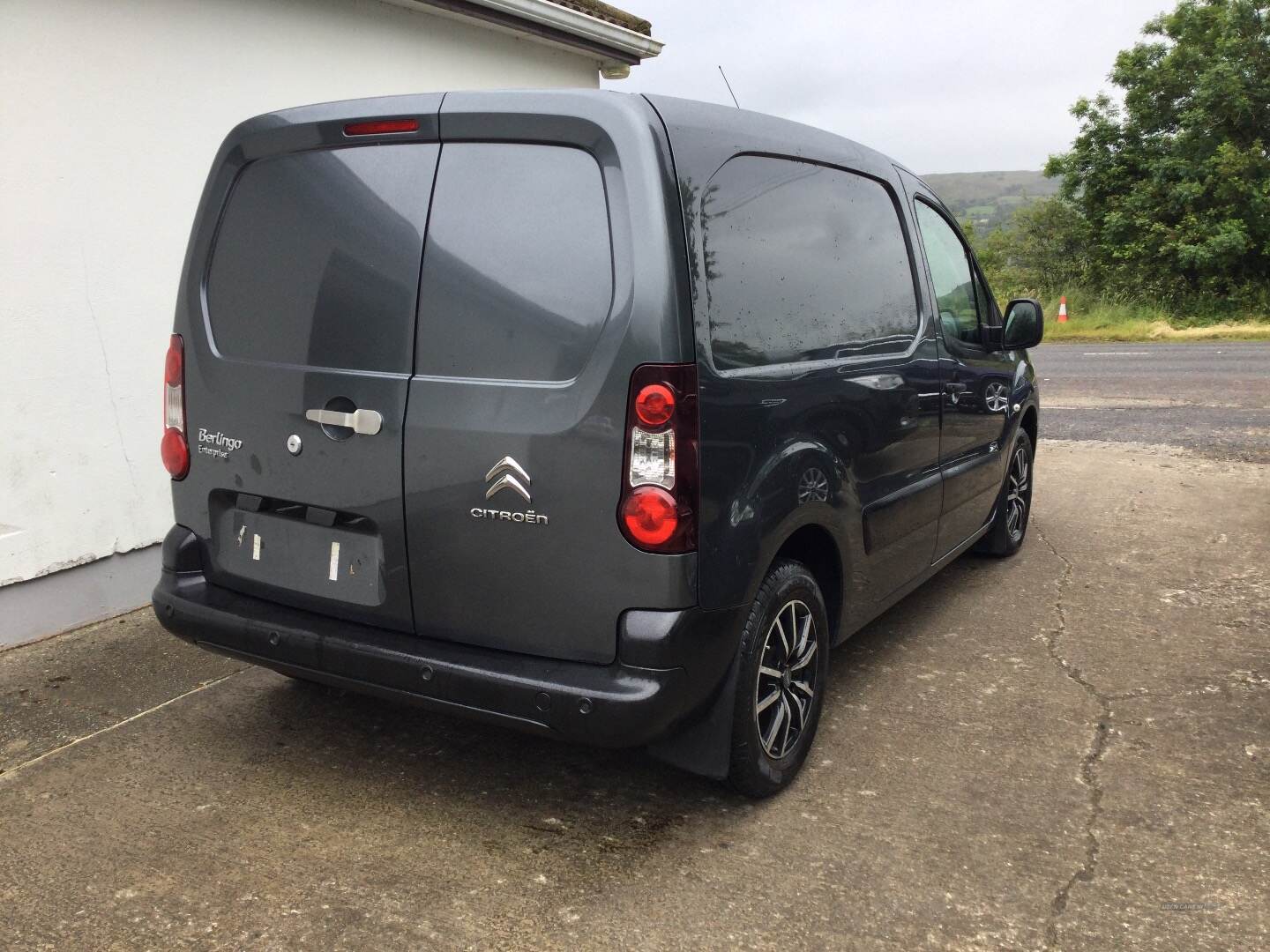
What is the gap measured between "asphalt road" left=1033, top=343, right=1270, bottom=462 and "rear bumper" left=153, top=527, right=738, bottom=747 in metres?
7.17

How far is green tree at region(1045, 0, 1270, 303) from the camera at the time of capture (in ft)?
88.6

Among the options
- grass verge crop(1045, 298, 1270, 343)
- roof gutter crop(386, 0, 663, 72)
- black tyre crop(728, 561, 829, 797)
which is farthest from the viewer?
grass verge crop(1045, 298, 1270, 343)

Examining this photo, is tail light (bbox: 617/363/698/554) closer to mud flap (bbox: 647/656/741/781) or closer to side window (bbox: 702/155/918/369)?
side window (bbox: 702/155/918/369)

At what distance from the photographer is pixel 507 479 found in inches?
104

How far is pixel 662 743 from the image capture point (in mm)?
2912

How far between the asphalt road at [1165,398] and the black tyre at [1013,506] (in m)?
3.47

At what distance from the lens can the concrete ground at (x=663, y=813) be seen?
8.32ft

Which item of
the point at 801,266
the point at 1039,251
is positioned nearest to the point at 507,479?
the point at 801,266

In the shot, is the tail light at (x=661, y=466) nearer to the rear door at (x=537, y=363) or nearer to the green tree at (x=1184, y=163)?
the rear door at (x=537, y=363)

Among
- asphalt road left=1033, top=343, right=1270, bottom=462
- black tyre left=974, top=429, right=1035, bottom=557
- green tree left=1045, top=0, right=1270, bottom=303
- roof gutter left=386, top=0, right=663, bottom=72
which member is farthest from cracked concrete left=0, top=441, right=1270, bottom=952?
green tree left=1045, top=0, right=1270, bottom=303

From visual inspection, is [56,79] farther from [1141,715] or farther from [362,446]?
[1141,715]

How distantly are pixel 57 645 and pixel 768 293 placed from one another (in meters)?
3.31

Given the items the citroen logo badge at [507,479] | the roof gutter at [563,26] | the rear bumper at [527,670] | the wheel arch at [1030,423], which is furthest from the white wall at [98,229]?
the wheel arch at [1030,423]

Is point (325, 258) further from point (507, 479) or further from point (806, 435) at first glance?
point (806, 435)
